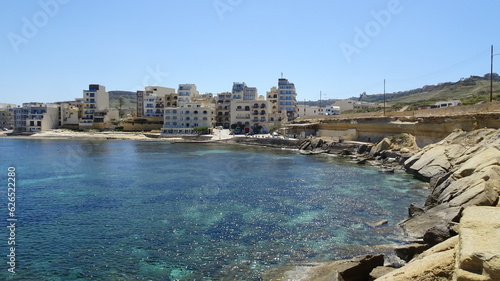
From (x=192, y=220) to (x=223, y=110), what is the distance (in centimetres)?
9840

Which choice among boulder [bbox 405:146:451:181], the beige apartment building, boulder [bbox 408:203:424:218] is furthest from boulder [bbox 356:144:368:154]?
the beige apartment building

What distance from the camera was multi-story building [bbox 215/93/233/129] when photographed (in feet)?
389

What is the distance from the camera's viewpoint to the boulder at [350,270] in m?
13.1

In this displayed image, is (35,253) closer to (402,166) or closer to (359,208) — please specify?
(359,208)

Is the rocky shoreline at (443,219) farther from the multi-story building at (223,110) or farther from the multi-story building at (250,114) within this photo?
the multi-story building at (223,110)

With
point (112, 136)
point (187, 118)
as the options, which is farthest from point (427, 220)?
point (112, 136)

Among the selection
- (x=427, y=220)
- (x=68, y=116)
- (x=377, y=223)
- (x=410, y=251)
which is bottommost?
(x=377, y=223)

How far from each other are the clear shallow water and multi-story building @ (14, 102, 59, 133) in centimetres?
8208

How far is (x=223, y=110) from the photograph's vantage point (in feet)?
394

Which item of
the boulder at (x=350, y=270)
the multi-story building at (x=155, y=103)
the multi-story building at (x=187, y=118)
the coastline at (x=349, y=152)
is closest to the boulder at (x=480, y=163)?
the coastline at (x=349, y=152)

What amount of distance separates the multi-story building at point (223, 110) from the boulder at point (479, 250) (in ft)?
356

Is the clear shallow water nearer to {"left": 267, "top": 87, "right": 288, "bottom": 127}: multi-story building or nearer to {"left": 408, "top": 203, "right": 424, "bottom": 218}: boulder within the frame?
{"left": 408, "top": 203, "right": 424, "bottom": 218}: boulder

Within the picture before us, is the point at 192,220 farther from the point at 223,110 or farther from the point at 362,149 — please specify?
the point at 223,110

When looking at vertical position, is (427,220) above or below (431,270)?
below
